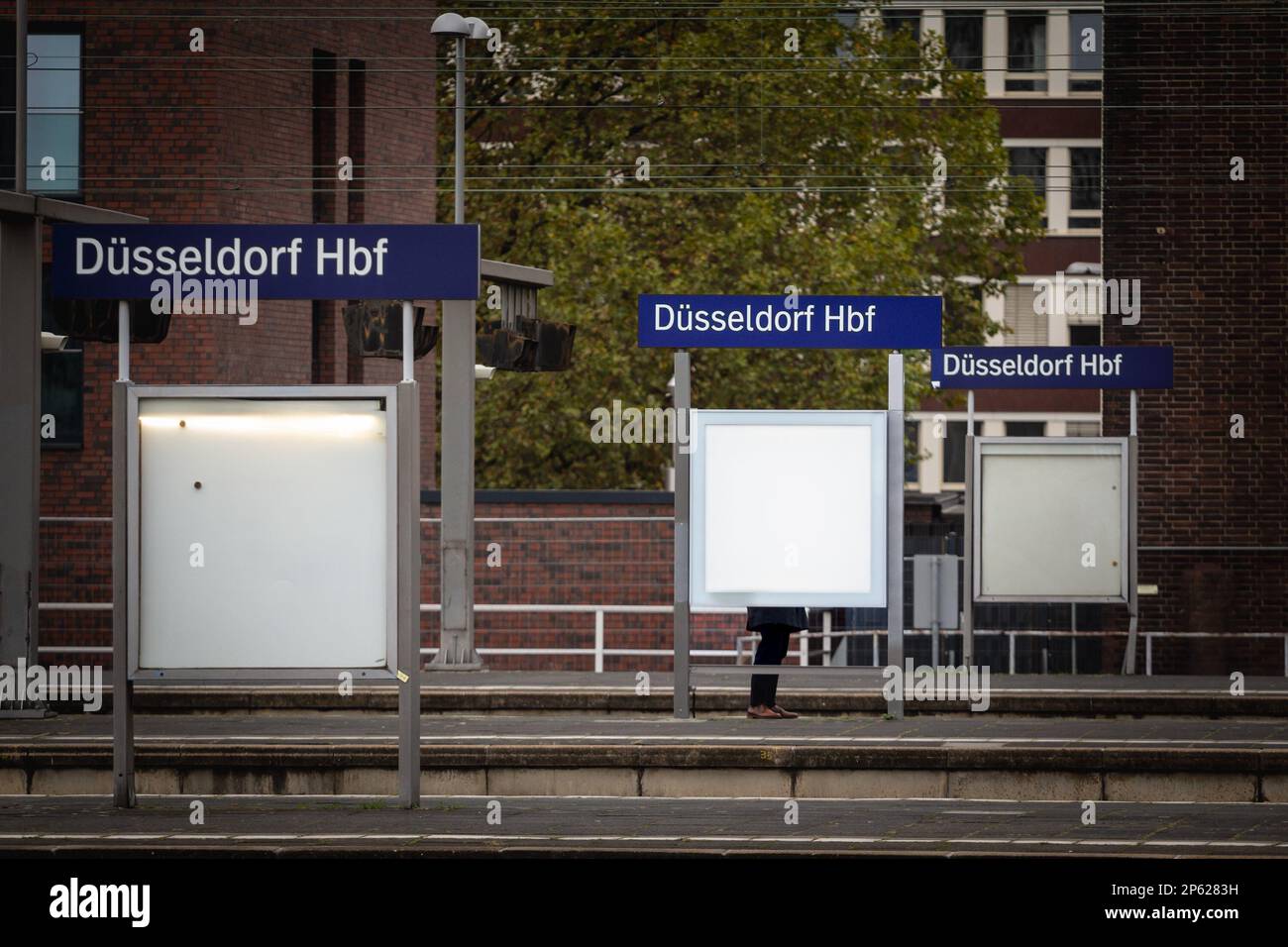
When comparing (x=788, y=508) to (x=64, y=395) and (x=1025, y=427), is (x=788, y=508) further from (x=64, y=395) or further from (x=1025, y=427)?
(x=1025, y=427)

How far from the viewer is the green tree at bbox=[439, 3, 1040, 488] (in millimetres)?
37781

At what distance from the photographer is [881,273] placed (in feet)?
133

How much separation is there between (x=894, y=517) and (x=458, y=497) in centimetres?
687

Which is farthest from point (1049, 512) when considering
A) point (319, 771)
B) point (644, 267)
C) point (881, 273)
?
point (881, 273)

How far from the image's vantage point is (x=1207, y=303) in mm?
24969

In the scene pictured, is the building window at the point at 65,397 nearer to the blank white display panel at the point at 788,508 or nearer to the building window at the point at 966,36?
the blank white display panel at the point at 788,508

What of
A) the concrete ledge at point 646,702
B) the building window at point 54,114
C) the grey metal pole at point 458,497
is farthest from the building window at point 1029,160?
the concrete ledge at point 646,702

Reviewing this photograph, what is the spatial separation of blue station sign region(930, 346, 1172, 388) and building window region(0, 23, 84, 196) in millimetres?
11003

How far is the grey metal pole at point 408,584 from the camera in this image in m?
11.5

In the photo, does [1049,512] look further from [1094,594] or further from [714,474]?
[714,474]

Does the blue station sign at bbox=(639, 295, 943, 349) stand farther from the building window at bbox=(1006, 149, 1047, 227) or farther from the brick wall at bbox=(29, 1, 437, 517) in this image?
the building window at bbox=(1006, 149, 1047, 227)

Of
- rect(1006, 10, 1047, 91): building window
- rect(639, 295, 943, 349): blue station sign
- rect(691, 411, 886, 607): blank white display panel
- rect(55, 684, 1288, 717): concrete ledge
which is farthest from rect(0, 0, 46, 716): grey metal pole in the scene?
rect(1006, 10, 1047, 91): building window

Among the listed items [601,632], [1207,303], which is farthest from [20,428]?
[1207,303]
